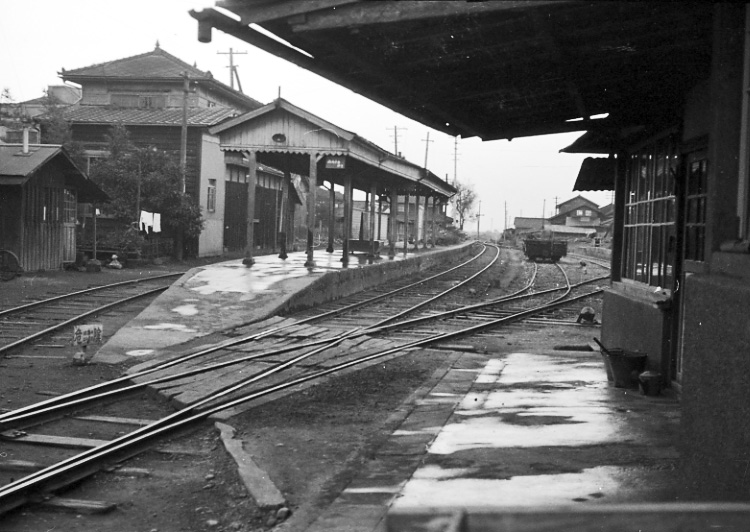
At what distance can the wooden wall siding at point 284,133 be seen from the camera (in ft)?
65.7

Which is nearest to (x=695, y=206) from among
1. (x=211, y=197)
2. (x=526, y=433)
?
(x=526, y=433)

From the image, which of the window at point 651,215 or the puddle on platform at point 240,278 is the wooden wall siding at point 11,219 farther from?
the window at point 651,215

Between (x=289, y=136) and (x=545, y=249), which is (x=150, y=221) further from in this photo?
(x=545, y=249)

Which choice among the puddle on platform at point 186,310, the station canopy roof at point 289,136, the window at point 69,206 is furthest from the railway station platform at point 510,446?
the window at point 69,206

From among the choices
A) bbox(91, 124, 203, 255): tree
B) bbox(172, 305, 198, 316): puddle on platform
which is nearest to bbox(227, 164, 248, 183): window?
bbox(91, 124, 203, 255): tree

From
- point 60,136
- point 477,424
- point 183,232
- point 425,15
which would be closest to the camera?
point 425,15

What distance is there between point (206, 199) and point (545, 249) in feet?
52.0

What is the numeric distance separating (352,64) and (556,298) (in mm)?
15152

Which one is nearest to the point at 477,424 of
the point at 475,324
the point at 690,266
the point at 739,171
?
the point at 690,266

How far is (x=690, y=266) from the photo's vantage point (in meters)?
5.98

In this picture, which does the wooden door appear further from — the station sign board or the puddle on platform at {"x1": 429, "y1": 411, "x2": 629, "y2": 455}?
the puddle on platform at {"x1": 429, "y1": 411, "x2": 629, "y2": 455}

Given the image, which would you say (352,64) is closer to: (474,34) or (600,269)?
(474,34)

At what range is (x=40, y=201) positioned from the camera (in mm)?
22547

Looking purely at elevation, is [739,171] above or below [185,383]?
above
